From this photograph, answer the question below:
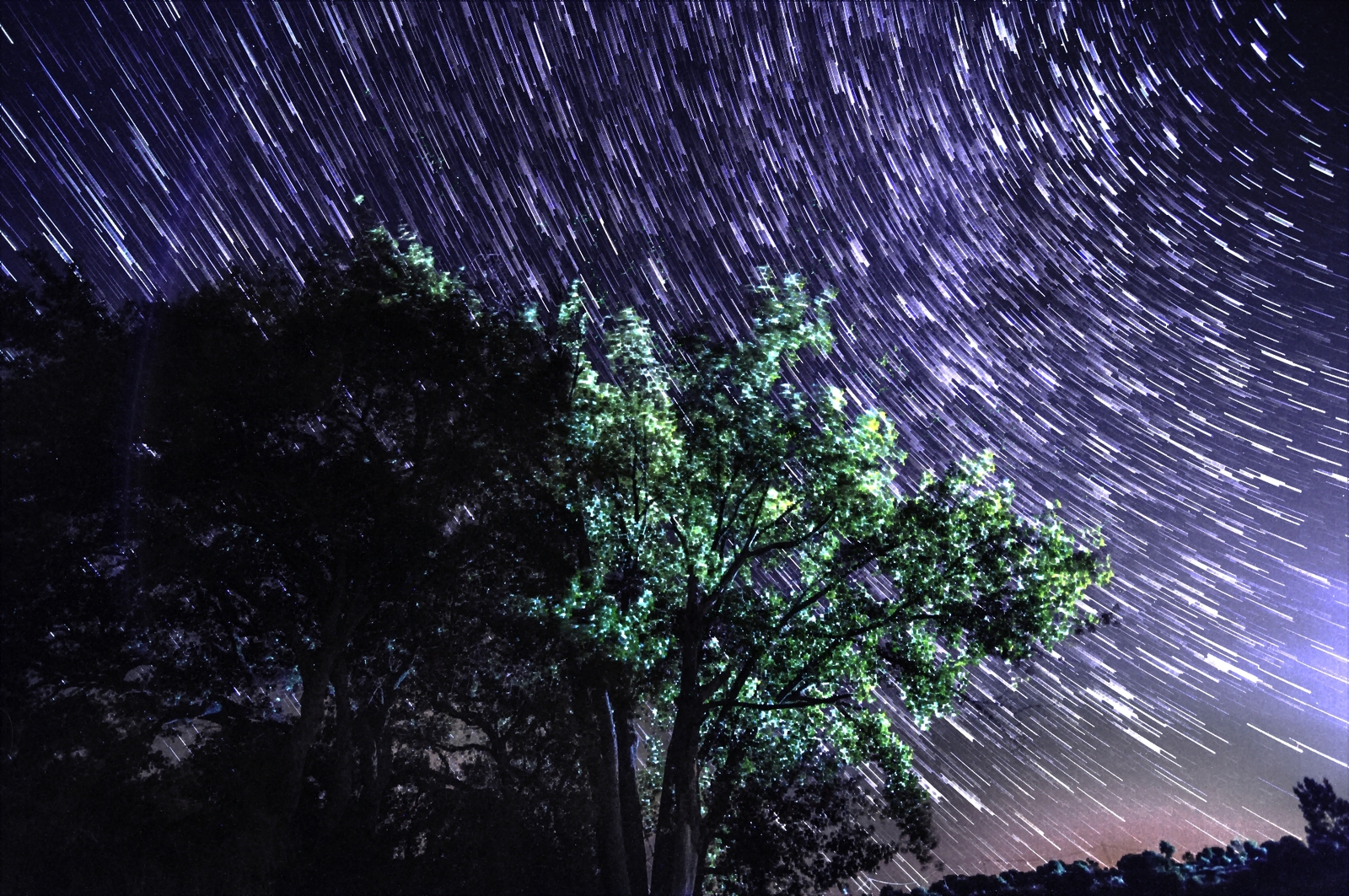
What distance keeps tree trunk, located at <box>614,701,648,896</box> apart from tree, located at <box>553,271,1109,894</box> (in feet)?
2.73

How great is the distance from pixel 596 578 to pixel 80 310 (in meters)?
10.5

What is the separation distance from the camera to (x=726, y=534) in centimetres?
1520

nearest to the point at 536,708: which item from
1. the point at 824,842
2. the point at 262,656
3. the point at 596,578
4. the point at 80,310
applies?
the point at 596,578

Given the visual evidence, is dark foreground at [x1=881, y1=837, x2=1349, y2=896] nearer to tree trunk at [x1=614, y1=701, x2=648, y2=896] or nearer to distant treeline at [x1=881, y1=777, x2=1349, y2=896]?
distant treeline at [x1=881, y1=777, x2=1349, y2=896]

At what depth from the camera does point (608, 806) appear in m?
14.4

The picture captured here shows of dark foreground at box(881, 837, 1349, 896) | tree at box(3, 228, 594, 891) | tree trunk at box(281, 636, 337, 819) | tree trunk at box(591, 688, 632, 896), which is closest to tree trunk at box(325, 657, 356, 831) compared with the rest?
tree at box(3, 228, 594, 891)

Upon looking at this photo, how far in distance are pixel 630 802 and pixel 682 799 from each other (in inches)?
67.7

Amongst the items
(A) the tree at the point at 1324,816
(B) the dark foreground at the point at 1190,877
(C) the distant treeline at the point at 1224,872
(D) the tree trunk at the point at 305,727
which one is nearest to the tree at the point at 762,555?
(D) the tree trunk at the point at 305,727

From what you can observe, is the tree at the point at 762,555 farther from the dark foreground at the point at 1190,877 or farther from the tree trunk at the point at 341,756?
the dark foreground at the point at 1190,877

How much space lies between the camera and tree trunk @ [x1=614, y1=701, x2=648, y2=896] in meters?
14.6

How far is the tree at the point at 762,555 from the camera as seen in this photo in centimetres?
1382

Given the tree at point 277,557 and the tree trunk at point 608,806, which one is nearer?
the tree at point 277,557

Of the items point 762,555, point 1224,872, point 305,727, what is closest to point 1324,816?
point 1224,872

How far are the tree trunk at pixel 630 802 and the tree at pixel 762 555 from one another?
832mm
